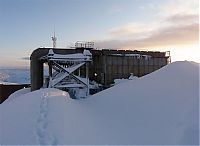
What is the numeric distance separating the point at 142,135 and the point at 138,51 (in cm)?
2347

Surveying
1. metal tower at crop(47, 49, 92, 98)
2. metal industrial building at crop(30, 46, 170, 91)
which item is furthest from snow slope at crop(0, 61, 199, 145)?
metal industrial building at crop(30, 46, 170, 91)

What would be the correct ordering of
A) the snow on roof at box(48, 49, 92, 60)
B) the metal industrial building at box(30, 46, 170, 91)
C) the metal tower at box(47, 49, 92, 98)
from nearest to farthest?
the metal tower at box(47, 49, 92, 98)
the snow on roof at box(48, 49, 92, 60)
the metal industrial building at box(30, 46, 170, 91)

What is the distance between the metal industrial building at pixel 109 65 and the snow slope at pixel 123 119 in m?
15.5

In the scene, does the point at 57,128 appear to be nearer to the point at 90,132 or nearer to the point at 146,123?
the point at 90,132

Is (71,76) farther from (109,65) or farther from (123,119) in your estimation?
(123,119)

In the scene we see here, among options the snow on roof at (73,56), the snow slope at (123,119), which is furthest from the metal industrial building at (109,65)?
the snow slope at (123,119)

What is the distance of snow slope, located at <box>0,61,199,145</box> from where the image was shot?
296 inches

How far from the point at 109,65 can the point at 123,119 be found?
18.9 metres

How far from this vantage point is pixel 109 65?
2867 cm

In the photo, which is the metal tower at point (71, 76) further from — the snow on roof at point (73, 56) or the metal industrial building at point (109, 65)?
the metal industrial building at point (109, 65)

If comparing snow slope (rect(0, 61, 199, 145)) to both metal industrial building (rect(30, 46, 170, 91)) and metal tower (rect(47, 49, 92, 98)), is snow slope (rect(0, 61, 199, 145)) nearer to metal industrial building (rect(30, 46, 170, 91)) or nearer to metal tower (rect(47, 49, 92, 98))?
metal tower (rect(47, 49, 92, 98))

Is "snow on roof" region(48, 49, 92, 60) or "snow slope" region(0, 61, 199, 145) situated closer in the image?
"snow slope" region(0, 61, 199, 145)

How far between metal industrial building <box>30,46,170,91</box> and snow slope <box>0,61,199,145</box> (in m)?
15.5

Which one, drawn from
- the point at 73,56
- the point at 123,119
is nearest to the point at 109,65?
the point at 73,56
